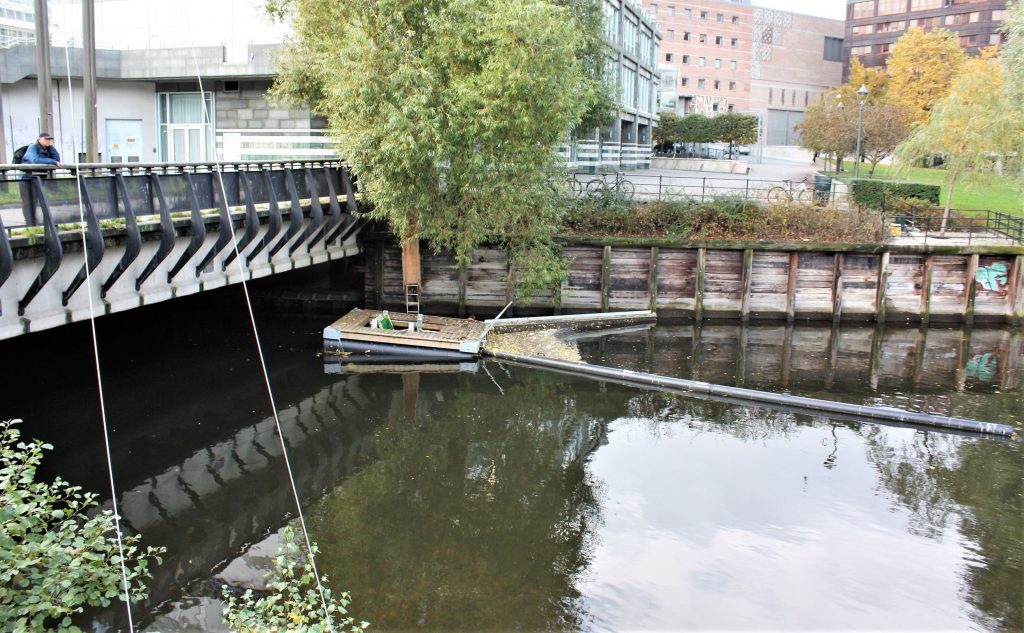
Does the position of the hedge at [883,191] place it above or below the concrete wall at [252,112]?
below

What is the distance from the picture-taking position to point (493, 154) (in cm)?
2131

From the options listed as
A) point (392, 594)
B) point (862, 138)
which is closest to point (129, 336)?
point (392, 594)

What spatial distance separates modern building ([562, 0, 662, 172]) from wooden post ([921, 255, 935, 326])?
19.2 metres

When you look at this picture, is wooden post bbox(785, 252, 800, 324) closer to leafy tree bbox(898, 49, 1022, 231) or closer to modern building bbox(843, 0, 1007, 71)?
leafy tree bbox(898, 49, 1022, 231)

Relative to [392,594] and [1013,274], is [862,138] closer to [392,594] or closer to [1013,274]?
[1013,274]

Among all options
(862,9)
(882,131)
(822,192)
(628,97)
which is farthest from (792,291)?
(862,9)

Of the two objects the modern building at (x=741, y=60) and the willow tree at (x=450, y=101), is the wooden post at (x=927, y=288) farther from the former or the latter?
the modern building at (x=741, y=60)

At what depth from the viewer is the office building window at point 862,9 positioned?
9844 cm

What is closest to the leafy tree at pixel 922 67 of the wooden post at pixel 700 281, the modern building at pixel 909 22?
the modern building at pixel 909 22

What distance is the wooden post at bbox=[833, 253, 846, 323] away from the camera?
26297 millimetres

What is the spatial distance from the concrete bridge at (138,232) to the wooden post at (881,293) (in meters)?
16.2

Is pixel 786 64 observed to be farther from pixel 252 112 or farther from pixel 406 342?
pixel 406 342

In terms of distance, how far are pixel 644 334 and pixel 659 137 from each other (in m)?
54.2

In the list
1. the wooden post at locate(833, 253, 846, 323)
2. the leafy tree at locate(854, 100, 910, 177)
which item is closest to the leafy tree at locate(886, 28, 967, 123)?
the leafy tree at locate(854, 100, 910, 177)
